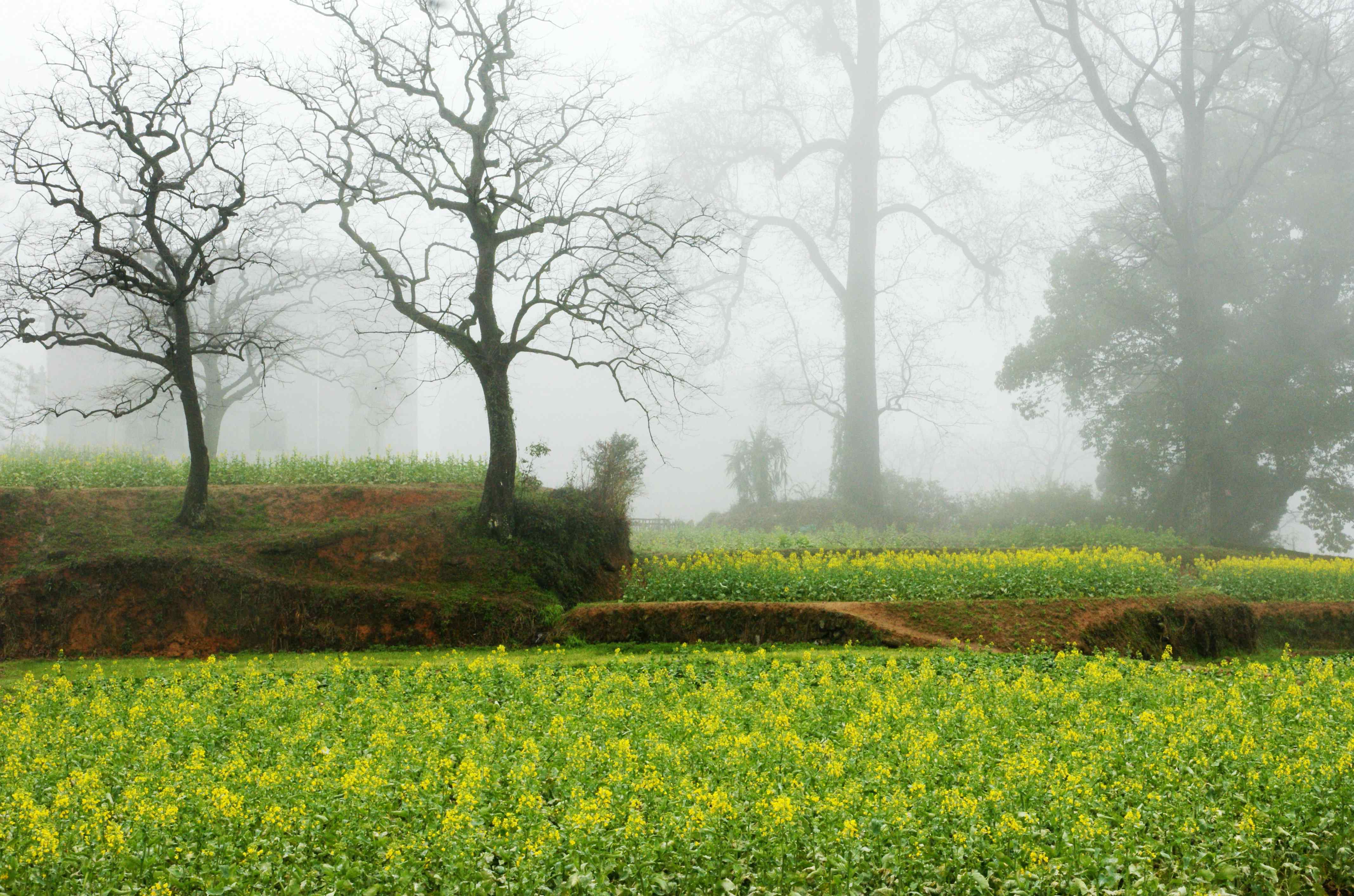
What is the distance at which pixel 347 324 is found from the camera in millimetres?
25984

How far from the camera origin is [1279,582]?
51.1 ft

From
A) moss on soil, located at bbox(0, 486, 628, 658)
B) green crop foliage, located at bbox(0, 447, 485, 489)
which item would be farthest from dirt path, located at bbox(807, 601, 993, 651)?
green crop foliage, located at bbox(0, 447, 485, 489)

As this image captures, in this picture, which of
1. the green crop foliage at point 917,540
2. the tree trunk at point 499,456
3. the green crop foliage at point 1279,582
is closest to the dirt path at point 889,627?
the tree trunk at point 499,456

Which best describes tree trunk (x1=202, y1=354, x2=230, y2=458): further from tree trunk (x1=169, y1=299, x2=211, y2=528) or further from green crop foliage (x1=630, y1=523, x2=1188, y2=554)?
green crop foliage (x1=630, y1=523, x2=1188, y2=554)

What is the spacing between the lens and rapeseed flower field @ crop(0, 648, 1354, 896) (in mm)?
4062

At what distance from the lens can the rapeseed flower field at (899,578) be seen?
1260cm

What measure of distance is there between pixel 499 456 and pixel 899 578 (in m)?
5.98

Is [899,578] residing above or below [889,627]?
Result: above

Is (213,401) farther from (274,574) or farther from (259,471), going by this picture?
(274,574)

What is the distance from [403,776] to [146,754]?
5.86ft

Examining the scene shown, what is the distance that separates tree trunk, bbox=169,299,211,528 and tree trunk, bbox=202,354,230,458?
11205 millimetres

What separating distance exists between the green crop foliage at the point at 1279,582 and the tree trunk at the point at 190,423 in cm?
1574

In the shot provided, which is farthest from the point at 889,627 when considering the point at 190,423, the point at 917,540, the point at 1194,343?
the point at 1194,343

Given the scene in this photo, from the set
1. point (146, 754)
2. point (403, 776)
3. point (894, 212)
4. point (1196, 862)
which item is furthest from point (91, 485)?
point (894, 212)
